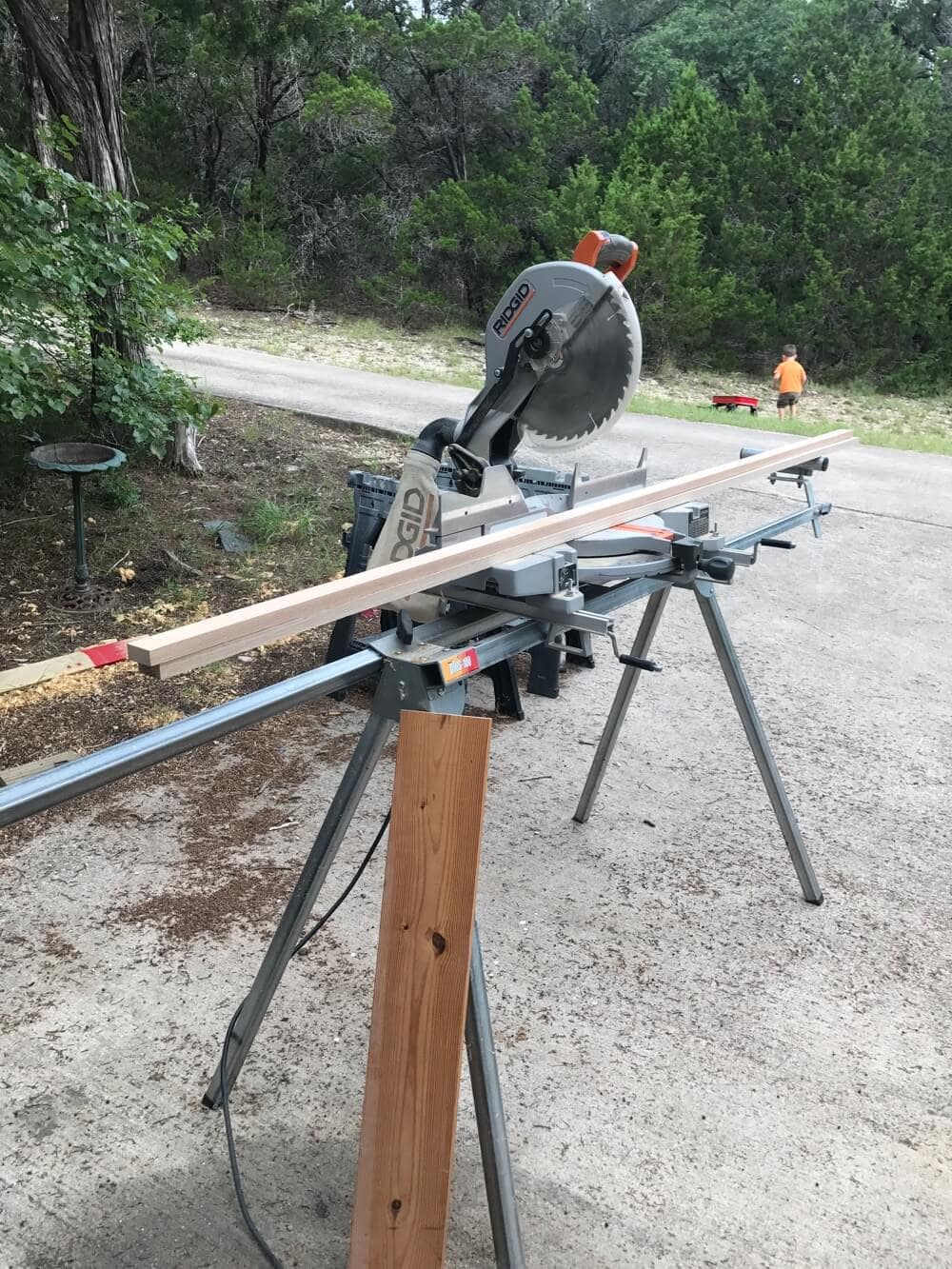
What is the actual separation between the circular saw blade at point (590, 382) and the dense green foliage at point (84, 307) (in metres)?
2.58

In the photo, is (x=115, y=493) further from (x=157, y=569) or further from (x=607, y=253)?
(x=607, y=253)

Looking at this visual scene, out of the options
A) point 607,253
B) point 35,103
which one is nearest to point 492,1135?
point 607,253

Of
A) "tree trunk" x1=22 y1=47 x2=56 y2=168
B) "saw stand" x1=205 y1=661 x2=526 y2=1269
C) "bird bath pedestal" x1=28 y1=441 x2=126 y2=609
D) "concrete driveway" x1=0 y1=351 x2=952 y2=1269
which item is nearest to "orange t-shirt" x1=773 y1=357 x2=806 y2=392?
"tree trunk" x1=22 y1=47 x2=56 y2=168

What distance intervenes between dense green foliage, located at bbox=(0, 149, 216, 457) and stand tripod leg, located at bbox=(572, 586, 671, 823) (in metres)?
2.93

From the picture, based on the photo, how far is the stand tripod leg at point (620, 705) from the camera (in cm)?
308

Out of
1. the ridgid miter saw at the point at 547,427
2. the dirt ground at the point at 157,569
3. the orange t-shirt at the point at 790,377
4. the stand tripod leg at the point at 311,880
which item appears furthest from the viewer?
the orange t-shirt at the point at 790,377

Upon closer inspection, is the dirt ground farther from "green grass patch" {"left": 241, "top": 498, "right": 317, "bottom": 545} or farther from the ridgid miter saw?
the ridgid miter saw

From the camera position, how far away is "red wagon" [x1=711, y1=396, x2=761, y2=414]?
1186 centimetres

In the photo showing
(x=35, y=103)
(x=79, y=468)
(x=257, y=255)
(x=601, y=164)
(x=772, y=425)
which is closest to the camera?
(x=79, y=468)

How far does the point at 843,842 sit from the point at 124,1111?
7.78ft

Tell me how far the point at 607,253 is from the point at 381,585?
1.56 metres

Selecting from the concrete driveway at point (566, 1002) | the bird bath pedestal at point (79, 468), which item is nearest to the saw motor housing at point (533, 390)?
the concrete driveway at point (566, 1002)

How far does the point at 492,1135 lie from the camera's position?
1830mm

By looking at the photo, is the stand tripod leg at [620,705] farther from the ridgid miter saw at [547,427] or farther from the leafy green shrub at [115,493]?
the leafy green shrub at [115,493]
